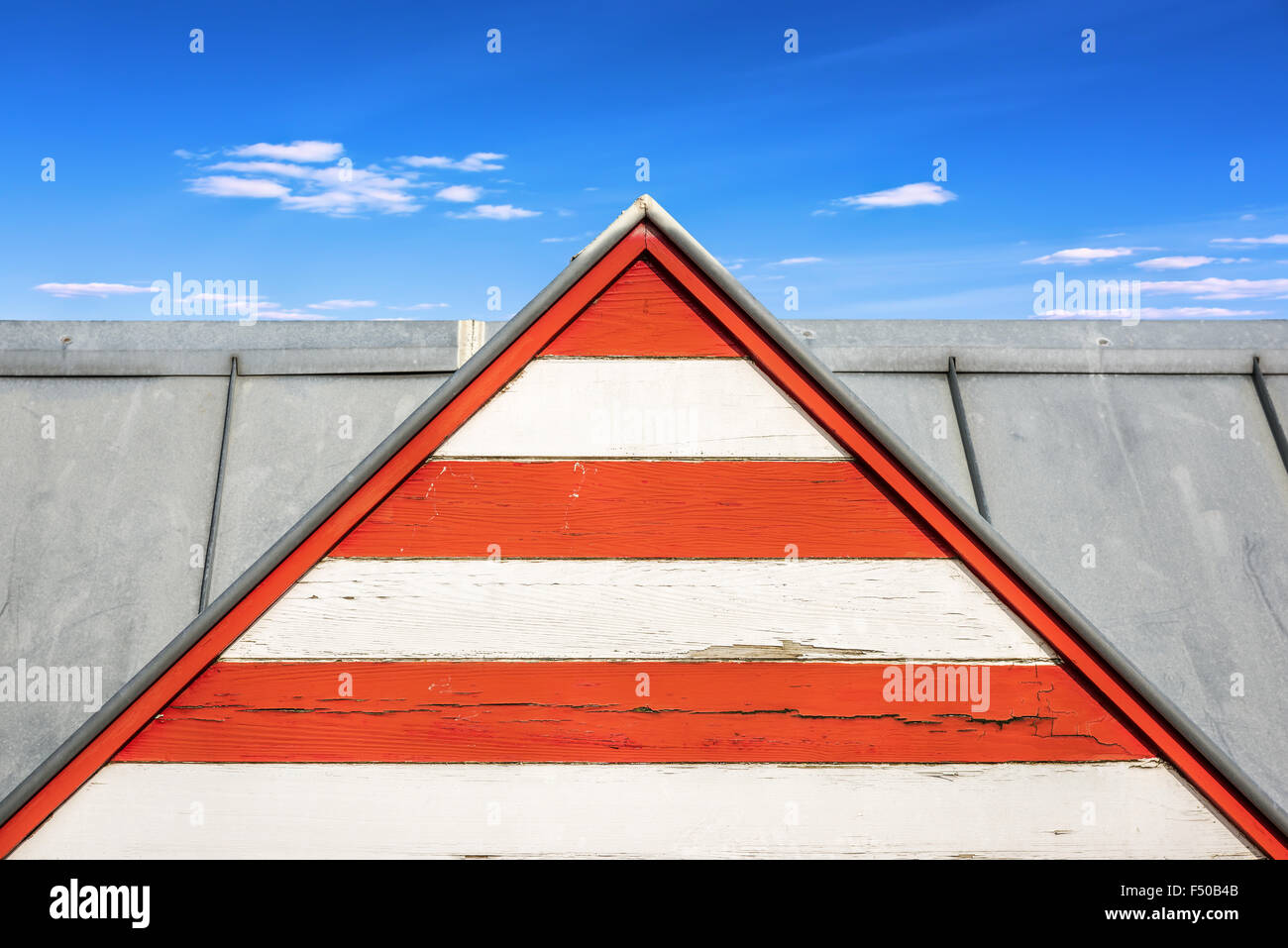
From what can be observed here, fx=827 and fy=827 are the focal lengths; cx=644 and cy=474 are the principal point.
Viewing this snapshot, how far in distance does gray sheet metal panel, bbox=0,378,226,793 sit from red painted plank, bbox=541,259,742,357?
Answer: 6.39 feet

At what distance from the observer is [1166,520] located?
305cm

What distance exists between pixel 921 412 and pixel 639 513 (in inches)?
77.0

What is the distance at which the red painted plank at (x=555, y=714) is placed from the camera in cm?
172

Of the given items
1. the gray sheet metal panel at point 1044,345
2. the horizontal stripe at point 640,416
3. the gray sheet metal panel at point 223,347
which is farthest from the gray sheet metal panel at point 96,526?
the gray sheet metal panel at point 1044,345

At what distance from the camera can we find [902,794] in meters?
1.73

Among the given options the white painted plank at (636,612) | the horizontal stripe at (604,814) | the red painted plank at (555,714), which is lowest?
the horizontal stripe at (604,814)

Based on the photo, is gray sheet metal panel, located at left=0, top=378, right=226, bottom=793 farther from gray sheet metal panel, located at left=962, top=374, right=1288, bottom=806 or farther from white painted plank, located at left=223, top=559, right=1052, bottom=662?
gray sheet metal panel, located at left=962, top=374, right=1288, bottom=806

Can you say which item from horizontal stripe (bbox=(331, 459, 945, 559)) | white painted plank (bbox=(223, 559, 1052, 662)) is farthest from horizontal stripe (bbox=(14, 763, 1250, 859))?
horizontal stripe (bbox=(331, 459, 945, 559))

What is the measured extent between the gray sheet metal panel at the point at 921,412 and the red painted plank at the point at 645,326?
4.84ft

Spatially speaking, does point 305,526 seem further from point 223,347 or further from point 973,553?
point 223,347

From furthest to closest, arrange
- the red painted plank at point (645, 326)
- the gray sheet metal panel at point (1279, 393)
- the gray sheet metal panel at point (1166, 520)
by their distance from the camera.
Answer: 1. the gray sheet metal panel at point (1279, 393)
2. the gray sheet metal panel at point (1166, 520)
3. the red painted plank at point (645, 326)

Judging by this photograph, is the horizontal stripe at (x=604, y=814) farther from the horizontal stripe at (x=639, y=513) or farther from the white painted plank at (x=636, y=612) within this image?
the horizontal stripe at (x=639, y=513)

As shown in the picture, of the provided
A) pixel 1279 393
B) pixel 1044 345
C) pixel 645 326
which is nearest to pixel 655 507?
pixel 645 326

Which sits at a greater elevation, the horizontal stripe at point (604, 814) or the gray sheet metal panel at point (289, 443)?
the gray sheet metal panel at point (289, 443)
